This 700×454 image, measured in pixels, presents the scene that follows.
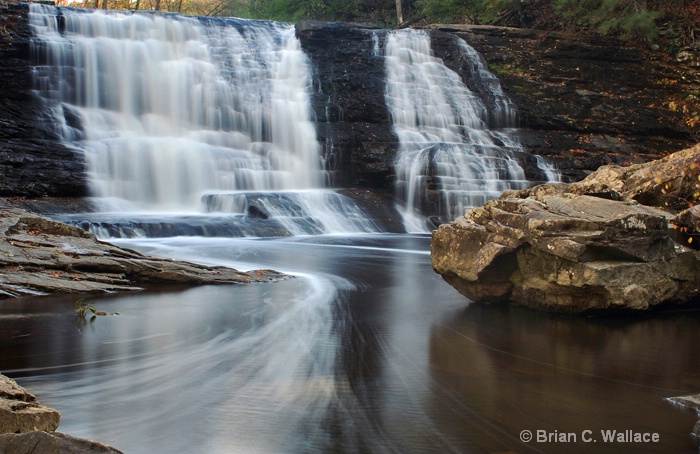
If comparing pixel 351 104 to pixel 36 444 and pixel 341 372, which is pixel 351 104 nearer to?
pixel 341 372

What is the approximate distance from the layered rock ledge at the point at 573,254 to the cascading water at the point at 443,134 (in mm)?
10219

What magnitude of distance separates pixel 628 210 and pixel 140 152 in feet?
44.5

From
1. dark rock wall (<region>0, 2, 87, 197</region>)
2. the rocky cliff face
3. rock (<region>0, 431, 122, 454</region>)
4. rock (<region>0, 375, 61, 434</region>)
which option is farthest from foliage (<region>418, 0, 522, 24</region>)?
rock (<region>0, 431, 122, 454</region>)

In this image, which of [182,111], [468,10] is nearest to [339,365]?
[182,111]

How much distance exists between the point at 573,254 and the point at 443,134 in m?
15.2

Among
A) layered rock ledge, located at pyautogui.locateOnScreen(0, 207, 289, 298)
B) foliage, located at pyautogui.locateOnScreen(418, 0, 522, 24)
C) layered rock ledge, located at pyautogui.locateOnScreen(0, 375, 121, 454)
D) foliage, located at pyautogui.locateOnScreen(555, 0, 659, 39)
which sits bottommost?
layered rock ledge, located at pyautogui.locateOnScreen(0, 375, 121, 454)

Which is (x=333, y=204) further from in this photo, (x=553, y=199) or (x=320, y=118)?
(x=553, y=199)

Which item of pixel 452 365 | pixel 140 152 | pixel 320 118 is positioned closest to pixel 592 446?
pixel 452 365

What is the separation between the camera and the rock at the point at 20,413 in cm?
262

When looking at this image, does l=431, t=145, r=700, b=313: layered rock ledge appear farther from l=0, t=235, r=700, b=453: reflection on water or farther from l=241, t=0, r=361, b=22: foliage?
l=241, t=0, r=361, b=22: foliage

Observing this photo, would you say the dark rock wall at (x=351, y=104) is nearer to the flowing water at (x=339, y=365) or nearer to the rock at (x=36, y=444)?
the flowing water at (x=339, y=365)

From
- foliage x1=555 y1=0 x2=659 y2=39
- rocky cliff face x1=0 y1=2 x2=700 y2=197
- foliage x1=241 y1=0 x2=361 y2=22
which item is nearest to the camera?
rocky cliff face x1=0 y1=2 x2=700 y2=197

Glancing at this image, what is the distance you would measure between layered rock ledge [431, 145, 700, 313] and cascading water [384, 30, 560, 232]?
10.2 meters

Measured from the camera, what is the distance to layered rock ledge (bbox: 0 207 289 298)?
22.5 ft
